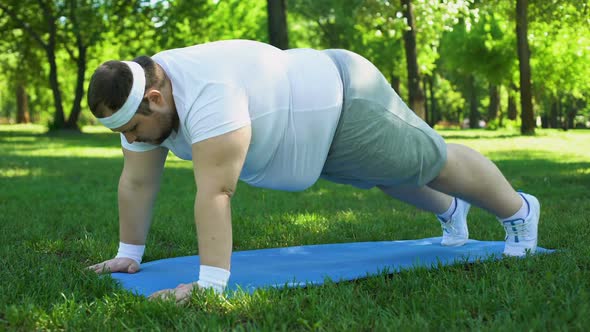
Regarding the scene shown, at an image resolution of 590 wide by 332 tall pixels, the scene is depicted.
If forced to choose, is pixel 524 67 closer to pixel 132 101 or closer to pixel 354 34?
pixel 354 34

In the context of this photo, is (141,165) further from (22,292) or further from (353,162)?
(353,162)

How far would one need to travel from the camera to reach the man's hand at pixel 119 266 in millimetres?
3102

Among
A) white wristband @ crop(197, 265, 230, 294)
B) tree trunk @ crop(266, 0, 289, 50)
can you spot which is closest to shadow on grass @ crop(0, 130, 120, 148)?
tree trunk @ crop(266, 0, 289, 50)

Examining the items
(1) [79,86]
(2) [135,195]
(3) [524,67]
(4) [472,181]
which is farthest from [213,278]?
(1) [79,86]

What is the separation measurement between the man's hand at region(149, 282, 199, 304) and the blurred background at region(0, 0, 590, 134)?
10811 mm

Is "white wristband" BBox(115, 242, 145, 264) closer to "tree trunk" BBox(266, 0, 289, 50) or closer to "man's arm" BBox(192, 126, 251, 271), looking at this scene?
"man's arm" BBox(192, 126, 251, 271)

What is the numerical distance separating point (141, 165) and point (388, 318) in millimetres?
1437

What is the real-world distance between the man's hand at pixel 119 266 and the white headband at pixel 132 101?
876mm

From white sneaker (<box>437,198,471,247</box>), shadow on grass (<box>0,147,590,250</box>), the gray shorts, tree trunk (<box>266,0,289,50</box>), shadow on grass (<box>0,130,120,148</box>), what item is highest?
tree trunk (<box>266,0,289,50</box>)

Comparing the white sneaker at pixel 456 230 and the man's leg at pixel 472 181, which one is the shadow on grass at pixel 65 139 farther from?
the man's leg at pixel 472 181

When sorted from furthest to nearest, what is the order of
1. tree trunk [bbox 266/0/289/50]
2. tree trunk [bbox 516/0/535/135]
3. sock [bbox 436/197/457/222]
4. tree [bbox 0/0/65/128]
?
tree [bbox 0/0/65/128], tree trunk [bbox 516/0/535/135], tree trunk [bbox 266/0/289/50], sock [bbox 436/197/457/222]

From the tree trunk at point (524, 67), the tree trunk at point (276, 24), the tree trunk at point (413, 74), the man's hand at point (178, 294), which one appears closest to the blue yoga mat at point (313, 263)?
the man's hand at point (178, 294)

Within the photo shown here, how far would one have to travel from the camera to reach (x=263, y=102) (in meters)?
2.62

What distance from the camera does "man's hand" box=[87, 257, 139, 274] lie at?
3.10 meters
